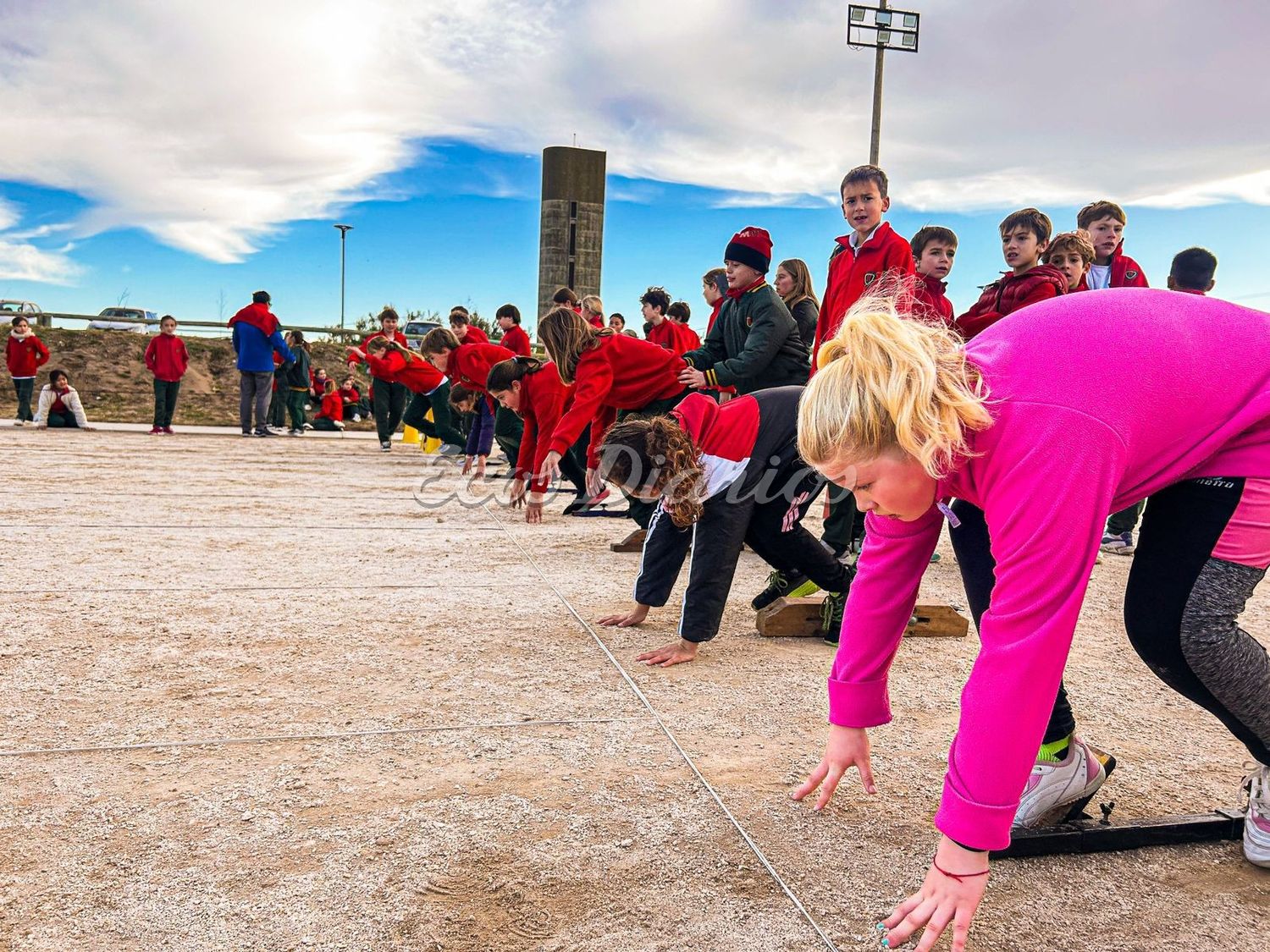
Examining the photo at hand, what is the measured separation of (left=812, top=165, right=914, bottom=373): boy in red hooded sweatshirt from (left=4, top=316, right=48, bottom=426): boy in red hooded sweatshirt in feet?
40.7

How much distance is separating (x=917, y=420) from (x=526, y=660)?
6.97 feet

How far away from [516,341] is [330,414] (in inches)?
287

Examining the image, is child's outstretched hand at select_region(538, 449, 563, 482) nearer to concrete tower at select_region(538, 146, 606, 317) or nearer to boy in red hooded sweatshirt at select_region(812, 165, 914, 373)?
boy in red hooded sweatshirt at select_region(812, 165, 914, 373)

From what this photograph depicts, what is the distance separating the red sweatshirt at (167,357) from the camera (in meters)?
12.5

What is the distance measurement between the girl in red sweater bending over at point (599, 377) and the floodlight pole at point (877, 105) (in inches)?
447

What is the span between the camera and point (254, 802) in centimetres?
212

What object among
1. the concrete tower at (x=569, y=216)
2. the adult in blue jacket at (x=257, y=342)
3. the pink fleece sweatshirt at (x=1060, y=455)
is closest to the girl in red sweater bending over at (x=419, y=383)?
the adult in blue jacket at (x=257, y=342)

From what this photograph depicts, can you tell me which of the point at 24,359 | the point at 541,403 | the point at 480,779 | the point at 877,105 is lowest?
the point at 480,779

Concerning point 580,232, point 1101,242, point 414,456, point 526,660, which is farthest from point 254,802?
point 580,232

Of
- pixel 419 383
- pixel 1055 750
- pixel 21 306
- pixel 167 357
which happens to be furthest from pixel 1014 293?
pixel 21 306

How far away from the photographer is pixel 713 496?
326cm

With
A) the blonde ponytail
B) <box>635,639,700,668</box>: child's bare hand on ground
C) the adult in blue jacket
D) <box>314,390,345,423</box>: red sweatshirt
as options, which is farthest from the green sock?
<box>314,390,345,423</box>: red sweatshirt

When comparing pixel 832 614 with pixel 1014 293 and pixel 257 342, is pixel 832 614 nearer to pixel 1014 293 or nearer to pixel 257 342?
pixel 1014 293

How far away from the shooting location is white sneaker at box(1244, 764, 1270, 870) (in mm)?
1920
